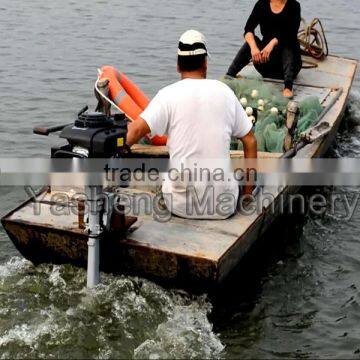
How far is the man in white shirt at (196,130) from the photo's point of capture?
515cm

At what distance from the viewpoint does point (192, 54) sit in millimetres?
5090

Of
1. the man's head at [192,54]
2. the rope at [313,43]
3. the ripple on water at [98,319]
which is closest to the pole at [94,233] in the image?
the ripple on water at [98,319]

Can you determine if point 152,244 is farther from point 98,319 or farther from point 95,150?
point 95,150

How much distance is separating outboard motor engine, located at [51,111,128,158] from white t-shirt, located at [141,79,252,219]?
0.44 metres

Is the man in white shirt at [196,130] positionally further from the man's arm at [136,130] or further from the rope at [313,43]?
the rope at [313,43]

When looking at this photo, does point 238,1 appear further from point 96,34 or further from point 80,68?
point 80,68

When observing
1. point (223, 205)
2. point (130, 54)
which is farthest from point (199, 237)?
point (130, 54)

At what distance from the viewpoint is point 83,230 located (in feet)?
17.3

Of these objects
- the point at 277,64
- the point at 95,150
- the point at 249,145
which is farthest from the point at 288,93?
the point at 95,150

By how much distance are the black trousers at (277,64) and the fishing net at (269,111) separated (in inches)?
11.9

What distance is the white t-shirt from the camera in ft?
17.0

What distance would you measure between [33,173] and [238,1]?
16.3 meters

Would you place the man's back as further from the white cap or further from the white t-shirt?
the white cap

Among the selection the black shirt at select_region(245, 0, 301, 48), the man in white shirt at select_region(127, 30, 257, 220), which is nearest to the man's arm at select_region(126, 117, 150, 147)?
the man in white shirt at select_region(127, 30, 257, 220)
